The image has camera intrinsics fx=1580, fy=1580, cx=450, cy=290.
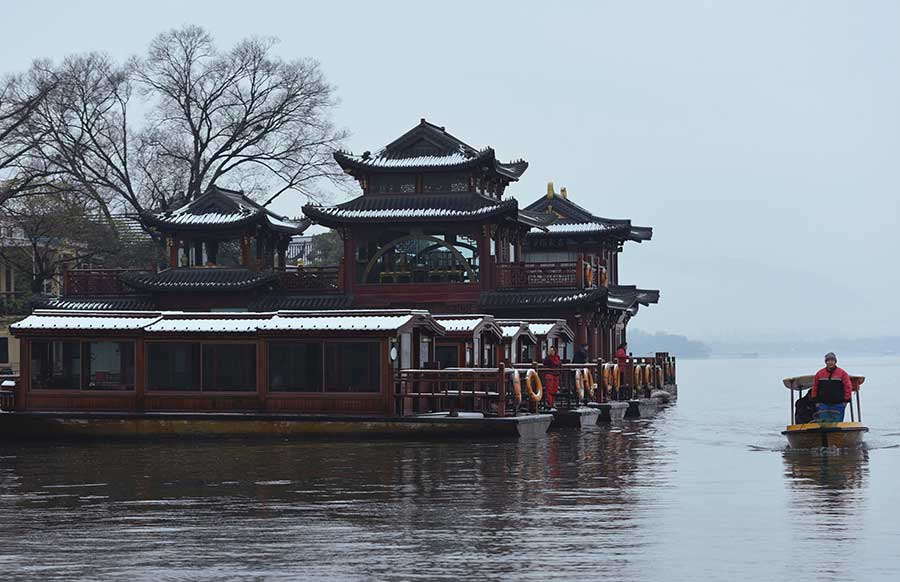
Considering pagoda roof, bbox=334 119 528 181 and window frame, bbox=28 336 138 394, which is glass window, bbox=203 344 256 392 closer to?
window frame, bbox=28 336 138 394

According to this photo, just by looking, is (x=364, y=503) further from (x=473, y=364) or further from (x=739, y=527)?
(x=473, y=364)

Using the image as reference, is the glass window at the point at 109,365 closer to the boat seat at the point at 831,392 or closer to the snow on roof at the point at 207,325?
the snow on roof at the point at 207,325

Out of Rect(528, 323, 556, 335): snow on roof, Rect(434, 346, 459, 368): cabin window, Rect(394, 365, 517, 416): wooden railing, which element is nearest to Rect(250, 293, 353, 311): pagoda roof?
Rect(528, 323, 556, 335): snow on roof

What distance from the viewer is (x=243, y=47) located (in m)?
67.9

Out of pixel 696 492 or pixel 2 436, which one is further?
pixel 2 436

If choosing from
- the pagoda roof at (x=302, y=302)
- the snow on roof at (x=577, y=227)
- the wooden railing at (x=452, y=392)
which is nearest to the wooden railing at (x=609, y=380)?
the wooden railing at (x=452, y=392)

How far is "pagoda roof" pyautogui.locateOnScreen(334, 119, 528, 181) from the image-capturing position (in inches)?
2146

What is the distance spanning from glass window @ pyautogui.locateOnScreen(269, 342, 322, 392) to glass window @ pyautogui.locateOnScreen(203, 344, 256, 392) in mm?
526

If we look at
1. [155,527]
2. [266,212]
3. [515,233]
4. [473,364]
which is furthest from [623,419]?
[155,527]

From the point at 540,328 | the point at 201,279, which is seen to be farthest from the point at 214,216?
the point at 540,328

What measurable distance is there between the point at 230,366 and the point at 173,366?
136cm

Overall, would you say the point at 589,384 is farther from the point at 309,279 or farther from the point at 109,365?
the point at 309,279

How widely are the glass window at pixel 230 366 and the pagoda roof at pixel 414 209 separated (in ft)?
64.3

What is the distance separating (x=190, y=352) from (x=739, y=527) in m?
18.8
